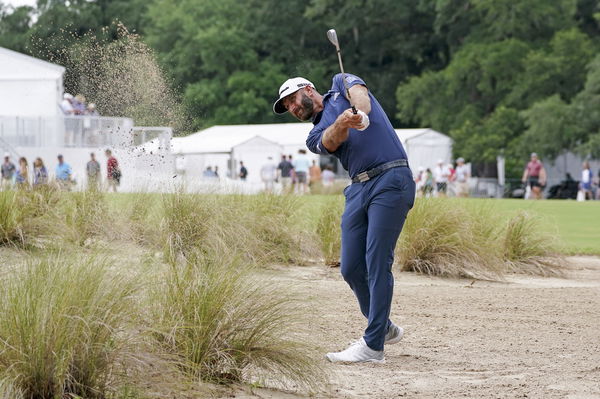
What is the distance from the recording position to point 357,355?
6574 mm

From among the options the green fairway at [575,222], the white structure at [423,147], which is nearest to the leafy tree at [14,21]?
the white structure at [423,147]

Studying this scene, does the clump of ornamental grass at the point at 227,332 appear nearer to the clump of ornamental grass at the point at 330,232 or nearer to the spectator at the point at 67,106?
the clump of ornamental grass at the point at 330,232

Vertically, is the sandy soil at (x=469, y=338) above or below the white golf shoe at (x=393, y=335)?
below

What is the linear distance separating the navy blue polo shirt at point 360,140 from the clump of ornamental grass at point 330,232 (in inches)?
191

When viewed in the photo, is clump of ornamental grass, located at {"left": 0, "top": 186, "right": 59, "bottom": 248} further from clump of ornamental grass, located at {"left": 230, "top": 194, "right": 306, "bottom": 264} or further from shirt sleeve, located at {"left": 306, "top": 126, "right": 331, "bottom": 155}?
shirt sleeve, located at {"left": 306, "top": 126, "right": 331, "bottom": 155}

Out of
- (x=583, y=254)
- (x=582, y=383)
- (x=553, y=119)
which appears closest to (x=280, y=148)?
(x=553, y=119)

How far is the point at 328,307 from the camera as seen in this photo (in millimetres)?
8570

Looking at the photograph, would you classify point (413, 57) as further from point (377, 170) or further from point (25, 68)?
point (377, 170)

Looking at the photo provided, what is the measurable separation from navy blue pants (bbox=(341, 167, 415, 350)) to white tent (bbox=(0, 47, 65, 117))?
29.1 meters

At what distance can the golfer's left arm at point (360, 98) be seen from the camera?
6410mm

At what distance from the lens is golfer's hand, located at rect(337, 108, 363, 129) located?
6090 millimetres

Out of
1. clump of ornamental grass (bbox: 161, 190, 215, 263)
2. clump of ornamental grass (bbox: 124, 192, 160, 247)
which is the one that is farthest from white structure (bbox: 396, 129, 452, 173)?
clump of ornamental grass (bbox: 161, 190, 215, 263)

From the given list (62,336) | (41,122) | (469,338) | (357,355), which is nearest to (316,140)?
(357,355)

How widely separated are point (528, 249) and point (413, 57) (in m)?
50.6
